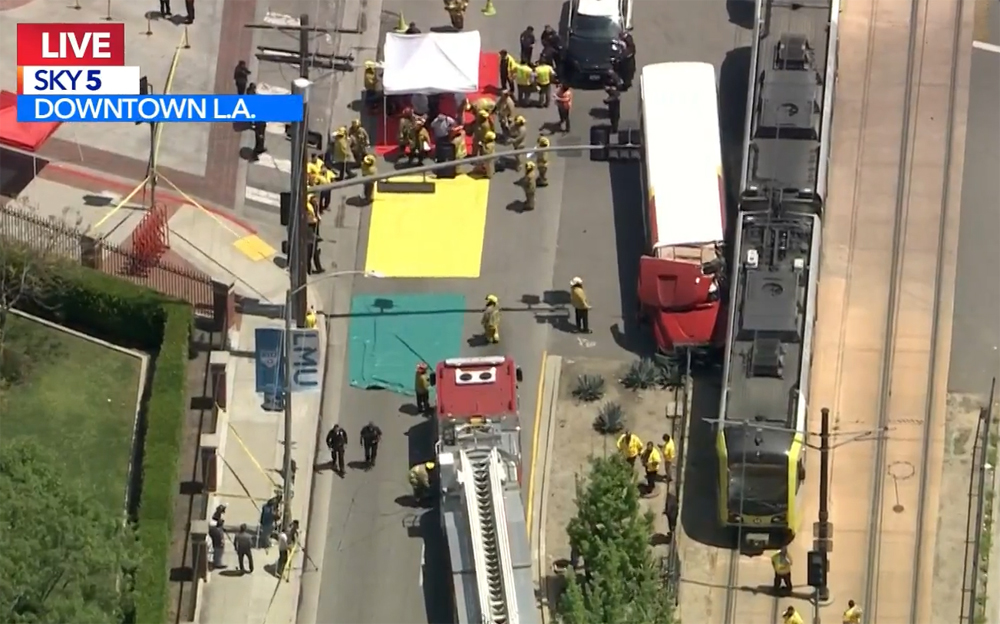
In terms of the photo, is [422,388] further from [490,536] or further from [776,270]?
[776,270]

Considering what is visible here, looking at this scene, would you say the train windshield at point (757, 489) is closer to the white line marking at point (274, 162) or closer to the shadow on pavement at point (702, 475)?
the shadow on pavement at point (702, 475)

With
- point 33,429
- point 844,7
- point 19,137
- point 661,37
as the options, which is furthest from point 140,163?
point 844,7

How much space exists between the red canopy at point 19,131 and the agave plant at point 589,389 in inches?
574

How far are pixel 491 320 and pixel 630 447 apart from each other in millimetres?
5041

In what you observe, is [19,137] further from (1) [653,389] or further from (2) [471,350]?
(1) [653,389]

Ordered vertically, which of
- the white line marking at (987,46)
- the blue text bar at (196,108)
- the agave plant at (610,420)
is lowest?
the agave plant at (610,420)

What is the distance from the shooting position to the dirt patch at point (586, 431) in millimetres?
60031

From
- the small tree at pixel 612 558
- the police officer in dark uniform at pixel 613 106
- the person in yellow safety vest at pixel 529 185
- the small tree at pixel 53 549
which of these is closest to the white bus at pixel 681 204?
the police officer in dark uniform at pixel 613 106

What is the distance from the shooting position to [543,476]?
61.0m

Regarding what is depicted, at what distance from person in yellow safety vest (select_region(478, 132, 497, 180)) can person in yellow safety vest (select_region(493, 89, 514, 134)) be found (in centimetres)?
50

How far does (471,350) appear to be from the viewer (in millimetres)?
63500

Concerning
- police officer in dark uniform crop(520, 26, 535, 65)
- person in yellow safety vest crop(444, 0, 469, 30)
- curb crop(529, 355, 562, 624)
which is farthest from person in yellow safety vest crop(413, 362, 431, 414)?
person in yellow safety vest crop(444, 0, 469, 30)

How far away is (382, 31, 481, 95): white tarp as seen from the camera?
68250mm

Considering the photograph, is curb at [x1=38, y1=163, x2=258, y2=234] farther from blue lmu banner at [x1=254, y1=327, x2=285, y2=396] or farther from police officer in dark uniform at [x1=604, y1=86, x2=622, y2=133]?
blue lmu banner at [x1=254, y1=327, x2=285, y2=396]
